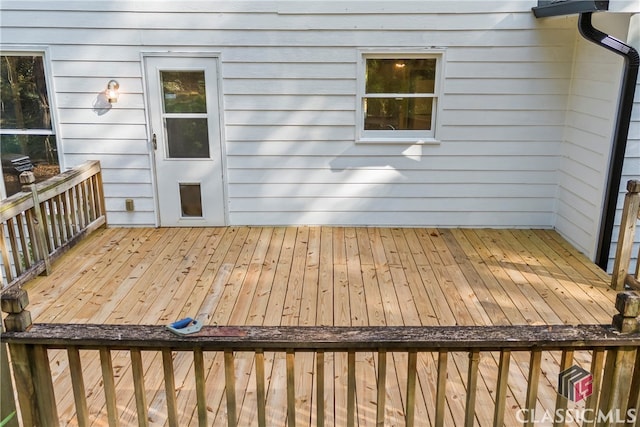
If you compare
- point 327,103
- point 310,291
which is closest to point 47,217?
point 310,291

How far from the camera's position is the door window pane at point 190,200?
5355mm

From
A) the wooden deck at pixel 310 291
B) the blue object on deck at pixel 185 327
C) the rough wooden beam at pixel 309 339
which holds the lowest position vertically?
the wooden deck at pixel 310 291

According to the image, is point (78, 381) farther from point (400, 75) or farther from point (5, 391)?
point (400, 75)

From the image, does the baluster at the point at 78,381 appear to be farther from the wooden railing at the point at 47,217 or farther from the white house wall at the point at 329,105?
the white house wall at the point at 329,105

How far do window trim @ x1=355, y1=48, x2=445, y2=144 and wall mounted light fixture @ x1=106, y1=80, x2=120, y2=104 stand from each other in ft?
8.16

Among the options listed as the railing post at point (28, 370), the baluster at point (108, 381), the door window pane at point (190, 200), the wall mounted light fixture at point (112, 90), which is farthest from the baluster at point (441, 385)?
the wall mounted light fixture at point (112, 90)

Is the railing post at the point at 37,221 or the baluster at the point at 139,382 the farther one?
the railing post at the point at 37,221

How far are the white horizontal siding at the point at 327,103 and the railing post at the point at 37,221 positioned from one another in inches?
49.0

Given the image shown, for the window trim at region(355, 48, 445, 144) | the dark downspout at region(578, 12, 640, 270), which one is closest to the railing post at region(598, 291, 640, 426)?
the dark downspout at region(578, 12, 640, 270)

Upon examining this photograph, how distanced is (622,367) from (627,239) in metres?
2.74

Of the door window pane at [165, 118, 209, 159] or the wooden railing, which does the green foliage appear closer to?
the wooden railing

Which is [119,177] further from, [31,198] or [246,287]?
[246,287]

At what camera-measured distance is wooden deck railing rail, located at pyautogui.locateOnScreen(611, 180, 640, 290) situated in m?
3.74

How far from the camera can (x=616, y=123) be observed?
164 inches
